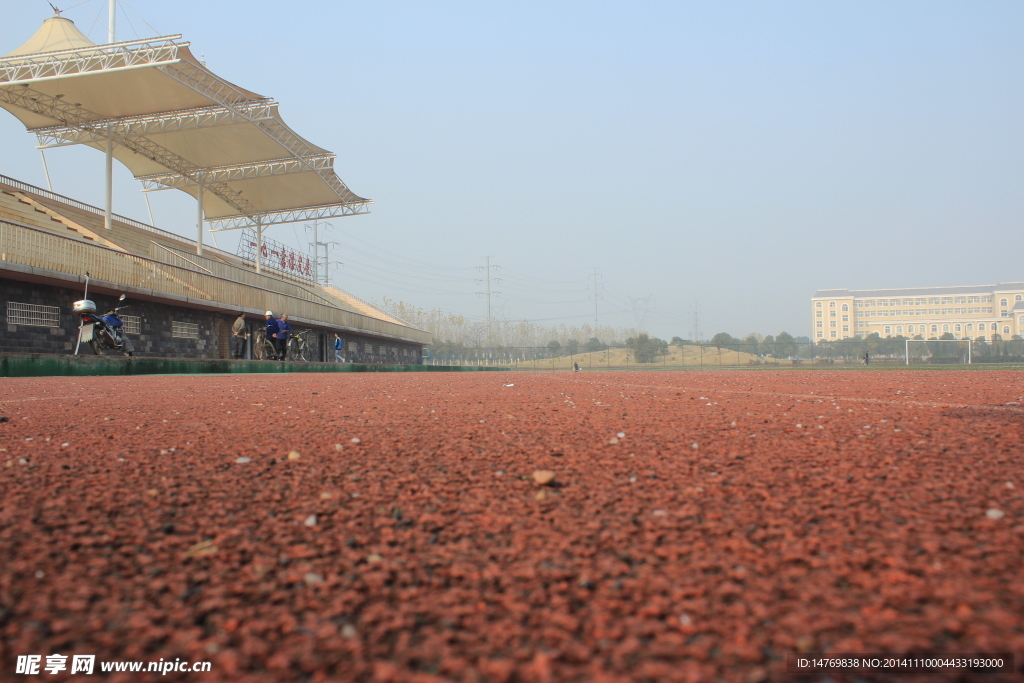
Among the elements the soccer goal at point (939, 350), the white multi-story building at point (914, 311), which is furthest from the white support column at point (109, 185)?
the white multi-story building at point (914, 311)

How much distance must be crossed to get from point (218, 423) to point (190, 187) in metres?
32.9

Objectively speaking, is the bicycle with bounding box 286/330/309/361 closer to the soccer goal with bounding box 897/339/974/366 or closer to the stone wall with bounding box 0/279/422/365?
the stone wall with bounding box 0/279/422/365

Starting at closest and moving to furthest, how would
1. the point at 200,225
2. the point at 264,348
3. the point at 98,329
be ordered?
the point at 98,329, the point at 264,348, the point at 200,225

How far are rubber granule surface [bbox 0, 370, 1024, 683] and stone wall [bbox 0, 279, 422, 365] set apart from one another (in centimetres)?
1352

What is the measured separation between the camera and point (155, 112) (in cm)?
2180

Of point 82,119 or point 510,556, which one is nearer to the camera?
point 510,556

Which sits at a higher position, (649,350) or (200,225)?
(200,225)

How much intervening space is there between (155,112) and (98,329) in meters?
12.9

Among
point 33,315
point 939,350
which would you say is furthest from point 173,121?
point 939,350

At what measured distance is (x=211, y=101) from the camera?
21.2 meters

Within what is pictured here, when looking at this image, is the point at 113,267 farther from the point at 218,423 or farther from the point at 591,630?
the point at 591,630

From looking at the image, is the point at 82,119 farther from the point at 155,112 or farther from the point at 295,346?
the point at 295,346

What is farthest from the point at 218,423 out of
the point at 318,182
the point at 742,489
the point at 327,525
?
the point at 318,182

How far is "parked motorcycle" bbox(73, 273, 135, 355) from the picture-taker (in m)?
12.7
